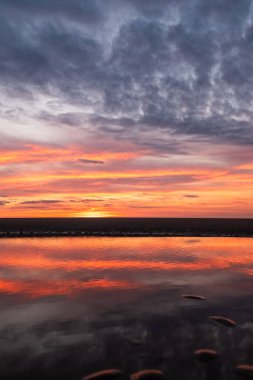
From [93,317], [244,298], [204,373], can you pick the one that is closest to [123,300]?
[93,317]

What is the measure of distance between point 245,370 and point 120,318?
5.93m

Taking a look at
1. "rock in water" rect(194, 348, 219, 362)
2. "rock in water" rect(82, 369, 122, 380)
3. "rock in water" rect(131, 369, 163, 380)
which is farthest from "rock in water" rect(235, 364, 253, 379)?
"rock in water" rect(82, 369, 122, 380)

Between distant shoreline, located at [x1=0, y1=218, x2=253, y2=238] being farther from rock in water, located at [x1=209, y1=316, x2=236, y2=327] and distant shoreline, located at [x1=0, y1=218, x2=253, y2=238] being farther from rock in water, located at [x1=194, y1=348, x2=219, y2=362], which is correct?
rock in water, located at [x1=194, y1=348, x2=219, y2=362]

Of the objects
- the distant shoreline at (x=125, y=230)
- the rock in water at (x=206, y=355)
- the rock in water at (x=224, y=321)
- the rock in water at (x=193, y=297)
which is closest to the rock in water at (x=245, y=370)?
the rock in water at (x=206, y=355)

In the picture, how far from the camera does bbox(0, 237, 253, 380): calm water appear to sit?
10.5 m

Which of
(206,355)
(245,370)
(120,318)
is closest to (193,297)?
(120,318)

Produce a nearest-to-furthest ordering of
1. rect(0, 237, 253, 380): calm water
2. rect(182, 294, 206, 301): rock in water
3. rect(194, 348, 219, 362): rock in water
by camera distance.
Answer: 1. rect(0, 237, 253, 380): calm water
2. rect(194, 348, 219, 362): rock in water
3. rect(182, 294, 206, 301): rock in water

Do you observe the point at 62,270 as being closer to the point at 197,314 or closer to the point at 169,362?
the point at 197,314

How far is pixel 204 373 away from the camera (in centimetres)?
991

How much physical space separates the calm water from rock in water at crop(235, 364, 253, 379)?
280 millimetres

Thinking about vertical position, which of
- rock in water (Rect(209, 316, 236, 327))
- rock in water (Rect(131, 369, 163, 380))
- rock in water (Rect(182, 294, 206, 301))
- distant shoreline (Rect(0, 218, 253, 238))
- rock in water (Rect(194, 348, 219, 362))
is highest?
distant shoreline (Rect(0, 218, 253, 238))

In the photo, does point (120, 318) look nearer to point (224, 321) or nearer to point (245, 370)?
point (224, 321)

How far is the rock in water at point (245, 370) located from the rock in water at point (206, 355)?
0.86m

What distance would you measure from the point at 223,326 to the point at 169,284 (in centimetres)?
759
